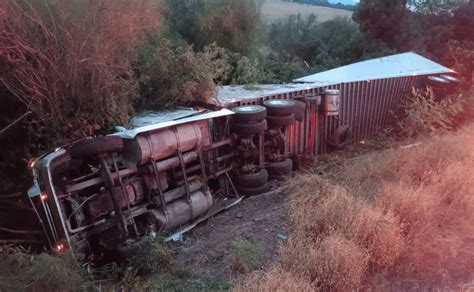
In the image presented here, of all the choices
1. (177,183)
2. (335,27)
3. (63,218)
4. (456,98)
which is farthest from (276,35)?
(63,218)

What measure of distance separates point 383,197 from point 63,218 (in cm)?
349

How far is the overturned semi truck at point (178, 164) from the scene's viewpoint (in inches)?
161

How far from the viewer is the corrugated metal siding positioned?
758 cm

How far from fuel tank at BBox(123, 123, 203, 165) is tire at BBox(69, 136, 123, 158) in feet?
1.35

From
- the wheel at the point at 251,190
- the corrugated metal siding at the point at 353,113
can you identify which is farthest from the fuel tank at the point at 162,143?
the corrugated metal siding at the point at 353,113

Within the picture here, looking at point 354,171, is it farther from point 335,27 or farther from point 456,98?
point 335,27

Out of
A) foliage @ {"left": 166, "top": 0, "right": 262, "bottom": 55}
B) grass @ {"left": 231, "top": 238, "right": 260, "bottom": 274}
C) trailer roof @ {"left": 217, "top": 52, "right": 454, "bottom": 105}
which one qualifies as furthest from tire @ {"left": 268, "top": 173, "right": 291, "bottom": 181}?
foliage @ {"left": 166, "top": 0, "right": 262, "bottom": 55}

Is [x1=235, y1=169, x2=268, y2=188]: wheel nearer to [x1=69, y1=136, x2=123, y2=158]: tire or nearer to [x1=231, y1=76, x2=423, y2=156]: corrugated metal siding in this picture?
[x1=231, y1=76, x2=423, y2=156]: corrugated metal siding

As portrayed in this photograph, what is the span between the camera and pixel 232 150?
6223mm

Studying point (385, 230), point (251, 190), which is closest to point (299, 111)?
point (251, 190)

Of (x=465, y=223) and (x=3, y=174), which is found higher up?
(x=3, y=174)

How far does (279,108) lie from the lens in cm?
639

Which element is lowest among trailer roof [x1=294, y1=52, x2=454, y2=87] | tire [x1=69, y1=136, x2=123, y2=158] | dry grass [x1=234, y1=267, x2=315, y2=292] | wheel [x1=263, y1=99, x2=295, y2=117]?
dry grass [x1=234, y1=267, x2=315, y2=292]

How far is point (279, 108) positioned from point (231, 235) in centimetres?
257
